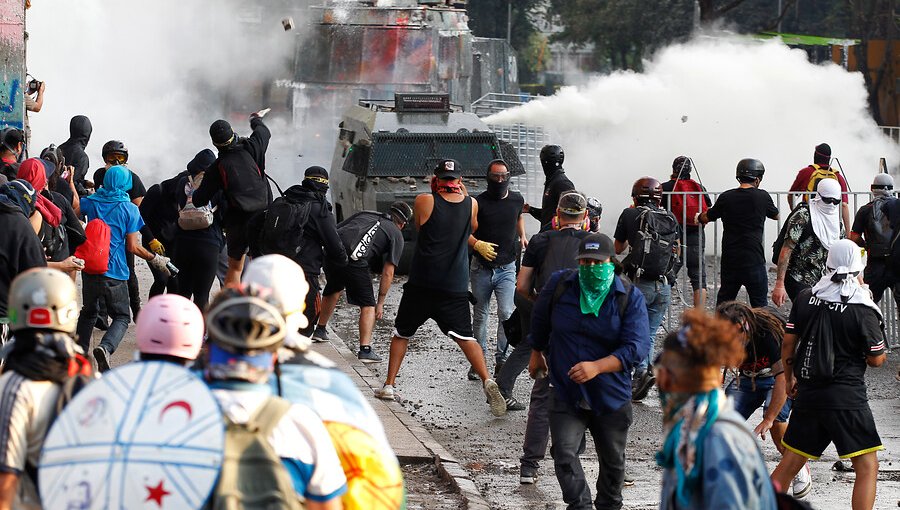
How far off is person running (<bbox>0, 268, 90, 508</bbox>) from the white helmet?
0.56m

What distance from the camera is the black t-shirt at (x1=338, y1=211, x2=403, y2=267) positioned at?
1135 centimetres

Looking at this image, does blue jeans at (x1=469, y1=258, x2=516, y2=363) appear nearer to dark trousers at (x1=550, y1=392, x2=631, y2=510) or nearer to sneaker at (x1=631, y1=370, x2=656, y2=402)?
sneaker at (x1=631, y1=370, x2=656, y2=402)

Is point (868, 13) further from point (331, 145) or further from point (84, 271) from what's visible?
point (84, 271)

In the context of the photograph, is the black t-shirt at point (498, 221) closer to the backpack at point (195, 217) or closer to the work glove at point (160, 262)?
the backpack at point (195, 217)

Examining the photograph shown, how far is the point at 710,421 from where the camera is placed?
3.89m

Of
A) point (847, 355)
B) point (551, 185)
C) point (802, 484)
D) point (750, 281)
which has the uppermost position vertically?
point (551, 185)

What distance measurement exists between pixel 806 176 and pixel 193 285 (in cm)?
661

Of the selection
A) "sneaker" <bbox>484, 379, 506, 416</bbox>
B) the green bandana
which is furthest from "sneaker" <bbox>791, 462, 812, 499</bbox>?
"sneaker" <bbox>484, 379, 506, 416</bbox>

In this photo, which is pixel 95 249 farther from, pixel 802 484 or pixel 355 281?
pixel 802 484

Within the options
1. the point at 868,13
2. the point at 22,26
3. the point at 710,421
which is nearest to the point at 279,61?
the point at 868,13

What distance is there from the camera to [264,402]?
3.76 meters

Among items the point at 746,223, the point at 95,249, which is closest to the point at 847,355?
the point at 746,223

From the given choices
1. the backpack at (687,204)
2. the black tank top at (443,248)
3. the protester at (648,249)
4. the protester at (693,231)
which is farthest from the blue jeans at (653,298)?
the backpack at (687,204)

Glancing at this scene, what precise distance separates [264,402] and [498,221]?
7.05m
